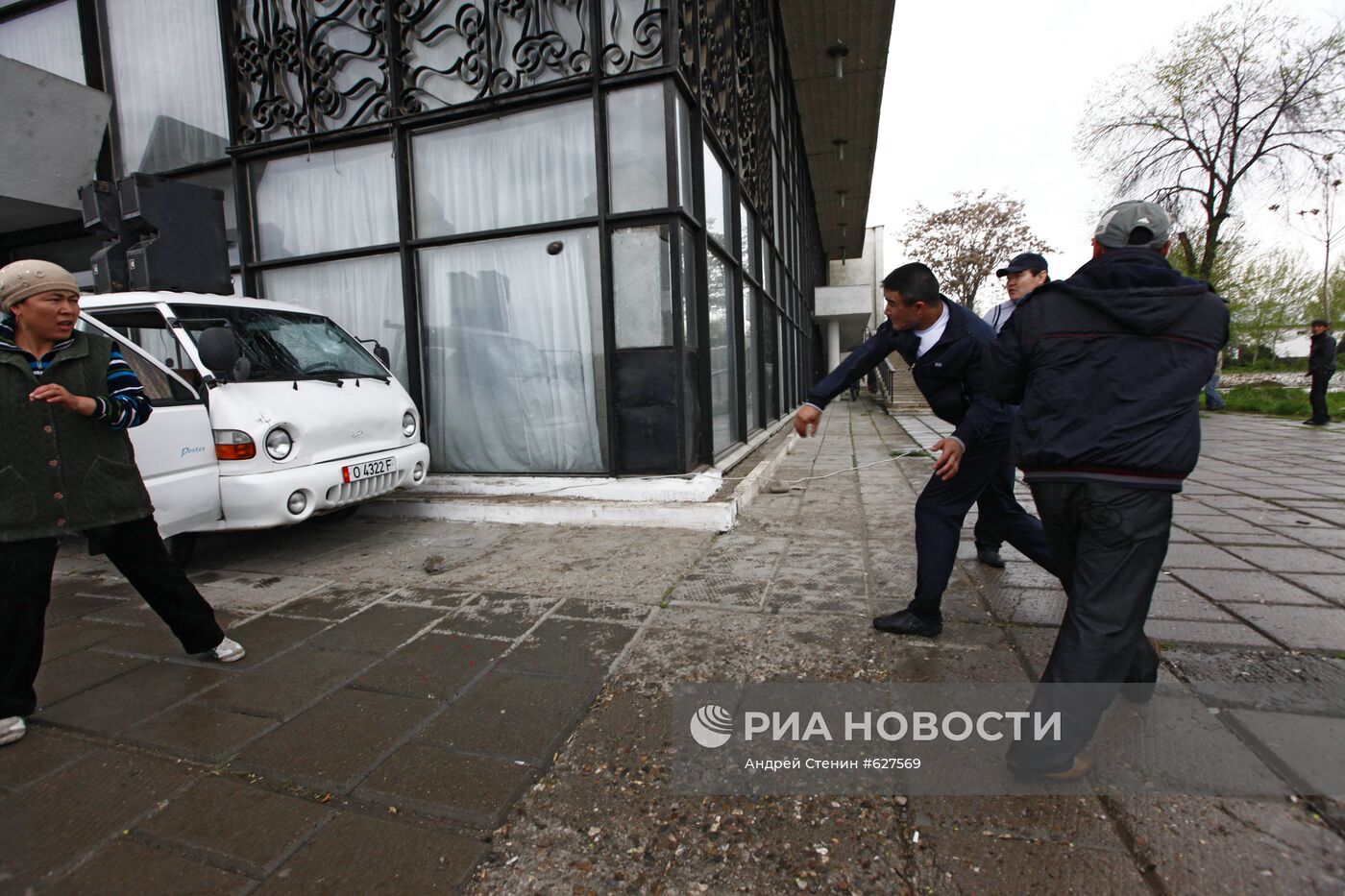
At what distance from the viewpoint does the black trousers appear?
2.55 metres

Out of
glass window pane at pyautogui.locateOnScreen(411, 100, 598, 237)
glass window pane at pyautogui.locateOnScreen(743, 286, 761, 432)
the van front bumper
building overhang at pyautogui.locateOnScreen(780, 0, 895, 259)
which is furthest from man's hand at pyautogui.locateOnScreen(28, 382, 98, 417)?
building overhang at pyautogui.locateOnScreen(780, 0, 895, 259)

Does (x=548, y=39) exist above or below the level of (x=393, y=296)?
above

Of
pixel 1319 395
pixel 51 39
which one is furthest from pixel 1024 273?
pixel 51 39

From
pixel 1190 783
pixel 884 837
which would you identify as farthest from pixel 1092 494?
pixel 884 837

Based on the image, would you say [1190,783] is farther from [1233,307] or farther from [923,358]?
[1233,307]

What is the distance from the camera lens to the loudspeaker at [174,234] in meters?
5.21

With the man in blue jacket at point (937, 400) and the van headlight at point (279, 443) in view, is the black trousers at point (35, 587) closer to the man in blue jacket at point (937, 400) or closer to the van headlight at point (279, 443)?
the van headlight at point (279, 443)

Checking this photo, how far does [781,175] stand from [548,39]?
25.1 feet

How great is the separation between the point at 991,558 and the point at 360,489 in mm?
4262

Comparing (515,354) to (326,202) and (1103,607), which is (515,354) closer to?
(326,202)

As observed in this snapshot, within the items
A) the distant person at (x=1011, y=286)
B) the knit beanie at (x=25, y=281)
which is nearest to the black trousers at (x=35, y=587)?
the knit beanie at (x=25, y=281)

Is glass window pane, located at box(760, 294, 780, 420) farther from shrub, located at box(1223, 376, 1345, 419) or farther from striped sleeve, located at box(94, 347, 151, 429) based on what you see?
shrub, located at box(1223, 376, 1345, 419)

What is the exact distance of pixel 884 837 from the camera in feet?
6.13

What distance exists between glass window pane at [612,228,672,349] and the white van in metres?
2.15
